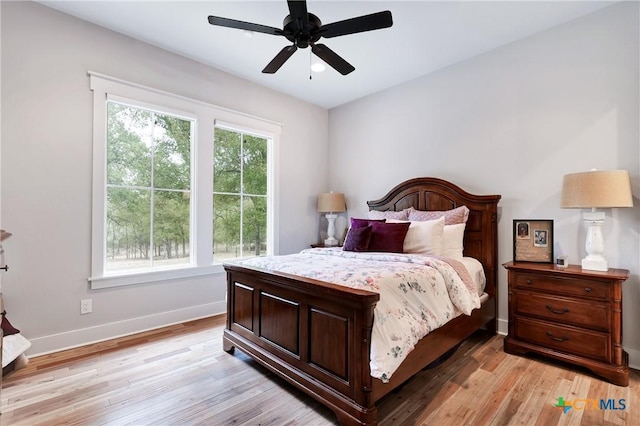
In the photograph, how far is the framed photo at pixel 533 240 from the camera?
2783mm

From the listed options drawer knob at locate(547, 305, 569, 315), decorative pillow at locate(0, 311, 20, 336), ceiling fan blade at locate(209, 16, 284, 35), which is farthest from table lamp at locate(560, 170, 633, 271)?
decorative pillow at locate(0, 311, 20, 336)

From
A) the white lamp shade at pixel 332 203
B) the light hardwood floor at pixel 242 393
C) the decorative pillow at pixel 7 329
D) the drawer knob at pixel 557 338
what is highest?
the white lamp shade at pixel 332 203

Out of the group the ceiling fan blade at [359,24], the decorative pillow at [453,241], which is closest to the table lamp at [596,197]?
the decorative pillow at [453,241]

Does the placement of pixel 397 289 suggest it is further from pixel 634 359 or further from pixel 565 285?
pixel 634 359

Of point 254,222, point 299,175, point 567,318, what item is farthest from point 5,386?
point 567,318

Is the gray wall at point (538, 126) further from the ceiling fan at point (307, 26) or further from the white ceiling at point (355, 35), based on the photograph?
the ceiling fan at point (307, 26)

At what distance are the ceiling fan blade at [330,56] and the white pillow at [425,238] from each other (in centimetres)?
162

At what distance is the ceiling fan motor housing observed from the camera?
83.4 inches

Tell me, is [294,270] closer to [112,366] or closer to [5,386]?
[112,366]

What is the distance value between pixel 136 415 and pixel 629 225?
3.80 m

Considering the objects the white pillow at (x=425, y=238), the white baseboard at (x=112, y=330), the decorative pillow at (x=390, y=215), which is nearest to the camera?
the white baseboard at (x=112, y=330)

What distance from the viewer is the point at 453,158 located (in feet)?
11.6

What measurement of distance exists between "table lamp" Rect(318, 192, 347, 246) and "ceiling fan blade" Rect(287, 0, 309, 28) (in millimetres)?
2609

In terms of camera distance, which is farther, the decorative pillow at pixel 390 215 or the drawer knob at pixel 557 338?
the decorative pillow at pixel 390 215
